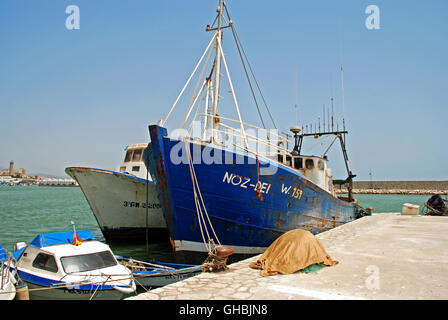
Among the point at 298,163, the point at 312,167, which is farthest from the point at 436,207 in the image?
the point at 298,163

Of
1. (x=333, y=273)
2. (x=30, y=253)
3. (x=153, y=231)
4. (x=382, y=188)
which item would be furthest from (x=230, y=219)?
(x=382, y=188)

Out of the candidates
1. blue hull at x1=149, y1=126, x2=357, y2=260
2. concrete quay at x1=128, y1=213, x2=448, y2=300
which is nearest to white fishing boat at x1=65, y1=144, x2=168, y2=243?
blue hull at x1=149, y1=126, x2=357, y2=260

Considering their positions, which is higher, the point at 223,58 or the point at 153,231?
the point at 223,58

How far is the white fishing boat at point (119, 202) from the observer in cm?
1416

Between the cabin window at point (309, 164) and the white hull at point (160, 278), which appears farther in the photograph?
the cabin window at point (309, 164)

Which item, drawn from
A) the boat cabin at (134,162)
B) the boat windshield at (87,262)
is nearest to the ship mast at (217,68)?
the boat windshield at (87,262)

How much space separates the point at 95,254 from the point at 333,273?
18.5ft

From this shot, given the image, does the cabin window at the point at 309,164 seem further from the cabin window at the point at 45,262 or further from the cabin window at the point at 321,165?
the cabin window at the point at 45,262

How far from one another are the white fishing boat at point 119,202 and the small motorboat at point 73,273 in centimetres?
602

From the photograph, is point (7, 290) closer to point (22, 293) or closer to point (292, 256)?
point (22, 293)

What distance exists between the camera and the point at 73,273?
7.07 metres
